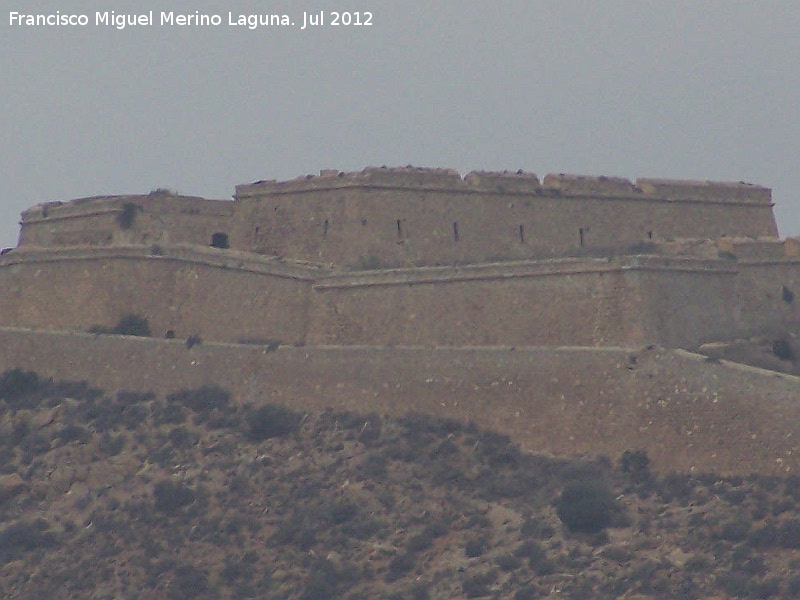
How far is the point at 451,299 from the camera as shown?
38938mm

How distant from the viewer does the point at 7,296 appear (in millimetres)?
44094

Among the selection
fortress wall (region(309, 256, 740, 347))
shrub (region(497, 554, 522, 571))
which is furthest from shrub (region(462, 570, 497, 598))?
fortress wall (region(309, 256, 740, 347))

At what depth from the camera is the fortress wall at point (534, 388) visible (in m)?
33.9

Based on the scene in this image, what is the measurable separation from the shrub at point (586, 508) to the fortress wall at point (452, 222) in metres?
8.09

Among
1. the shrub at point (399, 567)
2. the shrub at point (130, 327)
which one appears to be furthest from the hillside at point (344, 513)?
the shrub at point (130, 327)

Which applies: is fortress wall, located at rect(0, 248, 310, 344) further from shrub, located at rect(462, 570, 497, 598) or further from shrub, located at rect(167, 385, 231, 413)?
shrub, located at rect(462, 570, 497, 598)

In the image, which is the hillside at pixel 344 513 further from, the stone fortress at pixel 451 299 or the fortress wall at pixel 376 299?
the fortress wall at pixel 376 299

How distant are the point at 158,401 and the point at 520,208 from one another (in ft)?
28.3

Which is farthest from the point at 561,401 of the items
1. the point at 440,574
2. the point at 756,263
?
the point at 756,263

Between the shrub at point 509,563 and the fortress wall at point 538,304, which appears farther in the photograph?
the fortress wall at point 538,304

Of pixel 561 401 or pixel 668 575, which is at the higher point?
pixel 561 401

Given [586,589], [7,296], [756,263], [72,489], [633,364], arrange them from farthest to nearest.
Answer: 1. [7,296]
2. [756,263]
3. [72,489]
4. [633,364]
5. [586,589]

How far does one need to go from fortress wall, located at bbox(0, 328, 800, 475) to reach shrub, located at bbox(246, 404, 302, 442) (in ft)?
1.32

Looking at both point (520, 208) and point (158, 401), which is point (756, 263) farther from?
point (158, 401)
